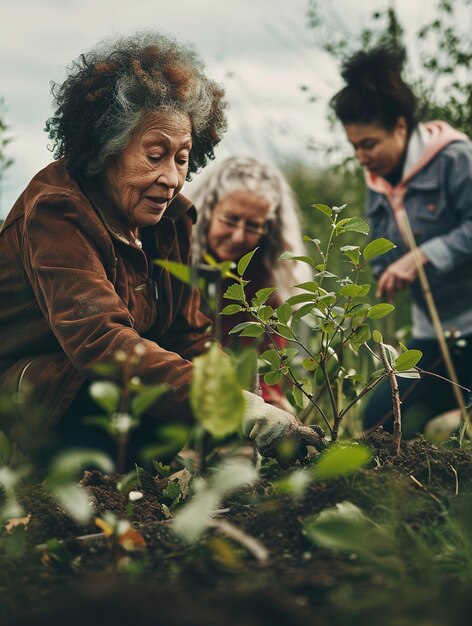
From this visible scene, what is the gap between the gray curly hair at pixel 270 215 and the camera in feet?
12.9

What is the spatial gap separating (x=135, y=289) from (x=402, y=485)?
1.21 meters

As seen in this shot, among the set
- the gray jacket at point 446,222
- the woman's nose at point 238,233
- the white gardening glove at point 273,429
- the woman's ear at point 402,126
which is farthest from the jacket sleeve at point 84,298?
the woman's ear at point 402,126

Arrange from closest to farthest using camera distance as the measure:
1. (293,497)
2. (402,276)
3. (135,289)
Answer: (293,497)
(135,289)
(402,276)

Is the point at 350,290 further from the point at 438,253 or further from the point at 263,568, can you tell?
the point at 438,253

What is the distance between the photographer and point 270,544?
1337 mm

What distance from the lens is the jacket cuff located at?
365cm

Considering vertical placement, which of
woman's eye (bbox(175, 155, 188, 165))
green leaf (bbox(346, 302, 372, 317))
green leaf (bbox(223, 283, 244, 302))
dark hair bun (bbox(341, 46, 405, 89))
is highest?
dark hair bun (bbox(341, 46, 405, 89))

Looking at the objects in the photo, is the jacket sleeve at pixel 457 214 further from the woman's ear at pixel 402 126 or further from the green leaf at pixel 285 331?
the green leaf at pixel 285 331

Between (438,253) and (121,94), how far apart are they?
185 cm

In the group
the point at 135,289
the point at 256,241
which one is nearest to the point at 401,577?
the point at 135,289

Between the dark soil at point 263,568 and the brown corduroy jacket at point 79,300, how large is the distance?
35 centimetres

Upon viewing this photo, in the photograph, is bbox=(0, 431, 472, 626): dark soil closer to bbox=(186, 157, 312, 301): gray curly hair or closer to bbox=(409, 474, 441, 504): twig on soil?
bbox=(409, 474, 441, 504): twig on soil

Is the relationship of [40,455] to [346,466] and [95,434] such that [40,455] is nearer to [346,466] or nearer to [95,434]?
[95,434]

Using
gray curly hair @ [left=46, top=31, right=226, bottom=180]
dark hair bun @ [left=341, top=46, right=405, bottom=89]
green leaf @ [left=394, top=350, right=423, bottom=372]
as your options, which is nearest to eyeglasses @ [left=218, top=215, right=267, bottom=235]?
dark hair bun @ [left=341, top=46, right=405, bottom=89]
